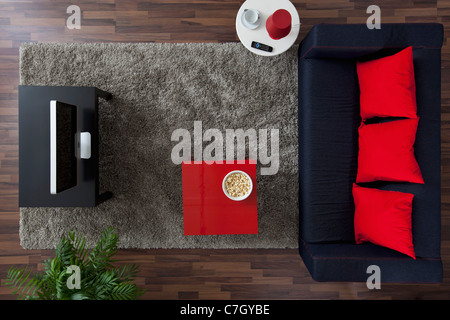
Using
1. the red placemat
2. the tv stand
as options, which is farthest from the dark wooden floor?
the tv stand

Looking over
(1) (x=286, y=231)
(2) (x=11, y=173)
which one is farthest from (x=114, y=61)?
(1) (x=286, y=231)

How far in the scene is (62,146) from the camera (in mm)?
1611

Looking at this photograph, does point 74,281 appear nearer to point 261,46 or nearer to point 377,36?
point 261,46

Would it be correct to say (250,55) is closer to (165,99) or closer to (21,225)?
(165,99)

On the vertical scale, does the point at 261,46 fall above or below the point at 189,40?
below

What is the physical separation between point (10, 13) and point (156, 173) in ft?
5.97

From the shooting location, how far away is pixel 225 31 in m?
2.31

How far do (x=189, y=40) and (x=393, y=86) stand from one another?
5.09 ft

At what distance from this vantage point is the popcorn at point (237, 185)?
183 cm

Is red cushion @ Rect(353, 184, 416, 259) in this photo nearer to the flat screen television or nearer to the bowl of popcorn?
the bowl of popcorn

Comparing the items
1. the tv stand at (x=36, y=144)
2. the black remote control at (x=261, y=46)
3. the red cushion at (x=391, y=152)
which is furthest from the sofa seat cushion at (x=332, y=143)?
the tv stand at (x=36, y=144)

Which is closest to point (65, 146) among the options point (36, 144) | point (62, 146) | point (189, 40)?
point (62, 146)

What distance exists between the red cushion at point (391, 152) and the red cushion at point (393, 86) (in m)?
0.08

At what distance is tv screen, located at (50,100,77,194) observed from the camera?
1516mm
